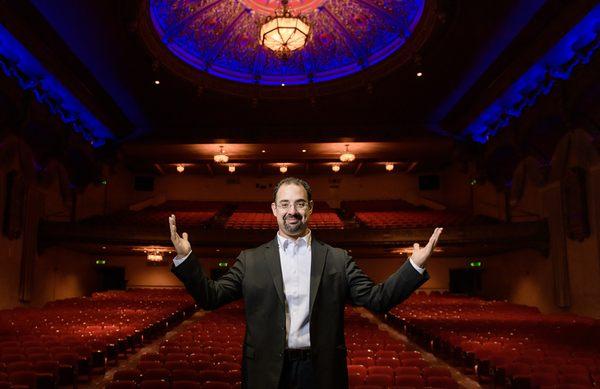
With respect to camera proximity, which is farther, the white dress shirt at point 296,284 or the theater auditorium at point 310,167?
the theater auditorium at point 310,167

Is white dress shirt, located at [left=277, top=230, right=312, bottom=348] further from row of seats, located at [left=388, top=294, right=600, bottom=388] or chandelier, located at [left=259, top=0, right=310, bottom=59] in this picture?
chandelier, located at [left=259, top=0, right=310, bottom=59]

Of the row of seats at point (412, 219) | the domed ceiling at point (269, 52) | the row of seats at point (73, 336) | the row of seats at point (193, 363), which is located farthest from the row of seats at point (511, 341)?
the domed ceiling at point (269, 52)

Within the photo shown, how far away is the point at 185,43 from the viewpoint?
15391 millimetres

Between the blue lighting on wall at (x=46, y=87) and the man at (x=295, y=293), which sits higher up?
the blue lighting on wall at (x=46, y=87)

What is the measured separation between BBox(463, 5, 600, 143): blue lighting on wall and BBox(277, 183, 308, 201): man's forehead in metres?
10.7

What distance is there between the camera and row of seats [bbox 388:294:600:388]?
576cm

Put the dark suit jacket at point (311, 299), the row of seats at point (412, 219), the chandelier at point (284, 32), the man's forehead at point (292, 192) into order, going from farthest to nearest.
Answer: the row of seats at point (412, 219) < the chandelier at point (284, 32) < the man's forehead at point (292, 192) < the dark suit jacket at point (311, 299)

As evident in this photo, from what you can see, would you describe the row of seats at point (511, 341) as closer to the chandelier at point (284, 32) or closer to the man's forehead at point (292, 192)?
the man's forehead at point (292, 192)

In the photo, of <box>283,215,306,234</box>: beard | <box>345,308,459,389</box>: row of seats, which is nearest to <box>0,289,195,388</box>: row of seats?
<box>345,308,459,389</box>: row of seats

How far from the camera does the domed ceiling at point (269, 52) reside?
14.5m

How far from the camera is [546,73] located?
12859 mm

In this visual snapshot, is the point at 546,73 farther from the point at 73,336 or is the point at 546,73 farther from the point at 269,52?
the point at 73,336

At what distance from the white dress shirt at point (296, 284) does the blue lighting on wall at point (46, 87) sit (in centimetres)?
1165

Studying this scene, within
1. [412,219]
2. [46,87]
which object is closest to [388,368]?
[46,87]
